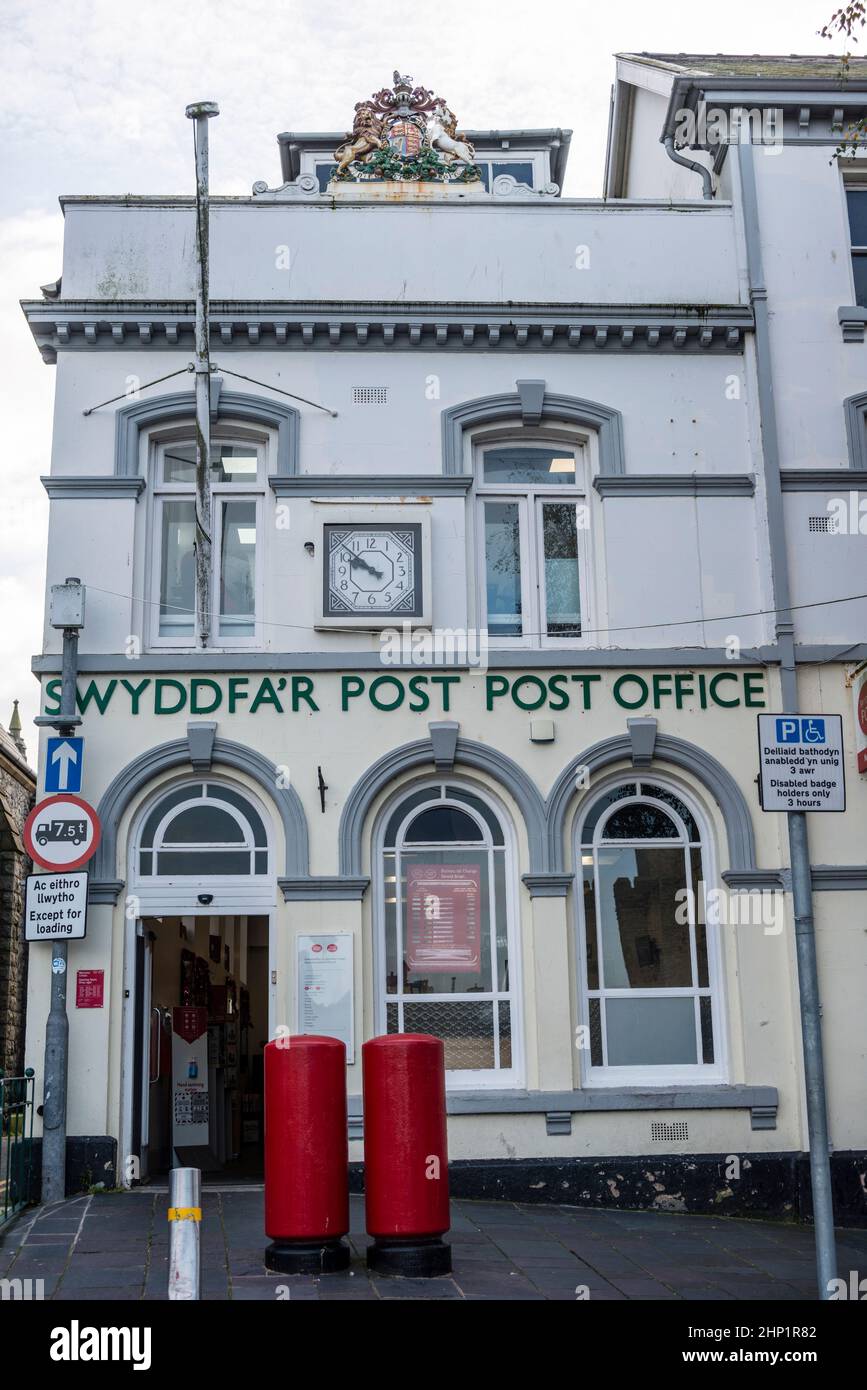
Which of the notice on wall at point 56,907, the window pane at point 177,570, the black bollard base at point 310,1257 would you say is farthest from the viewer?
the window pane at point 177,570

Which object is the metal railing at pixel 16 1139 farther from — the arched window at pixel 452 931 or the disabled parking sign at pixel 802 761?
the disabled parking sign at pixel 802 761

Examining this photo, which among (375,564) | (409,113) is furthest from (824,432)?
(409,113)

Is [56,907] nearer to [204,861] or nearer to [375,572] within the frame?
[204,861]

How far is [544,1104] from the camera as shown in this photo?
39.7ft

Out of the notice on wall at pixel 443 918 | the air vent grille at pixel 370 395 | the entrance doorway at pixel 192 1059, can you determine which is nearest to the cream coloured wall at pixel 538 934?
the notice on wall at pixel 443 918

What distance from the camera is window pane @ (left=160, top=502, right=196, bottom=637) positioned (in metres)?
13.3

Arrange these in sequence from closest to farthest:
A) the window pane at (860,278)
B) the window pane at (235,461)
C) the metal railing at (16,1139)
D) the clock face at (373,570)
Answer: the metal railing at (16,1139)
the clock face at (373,570)
the window pane at (235,461)
the window pane at (860,278)

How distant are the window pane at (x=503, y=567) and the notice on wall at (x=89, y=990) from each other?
15.5 ft

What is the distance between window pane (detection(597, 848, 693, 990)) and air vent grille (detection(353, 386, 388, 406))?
15.6ft

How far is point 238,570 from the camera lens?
13.5 metres

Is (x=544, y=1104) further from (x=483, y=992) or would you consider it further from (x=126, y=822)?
(x=126, y=822)

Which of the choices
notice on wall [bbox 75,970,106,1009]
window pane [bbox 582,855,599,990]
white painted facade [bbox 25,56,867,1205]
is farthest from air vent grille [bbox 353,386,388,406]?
notice on wall [bbox 75,970,106,1009]

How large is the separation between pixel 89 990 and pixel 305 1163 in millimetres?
4442

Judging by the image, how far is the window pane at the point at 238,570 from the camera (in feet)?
43.6
